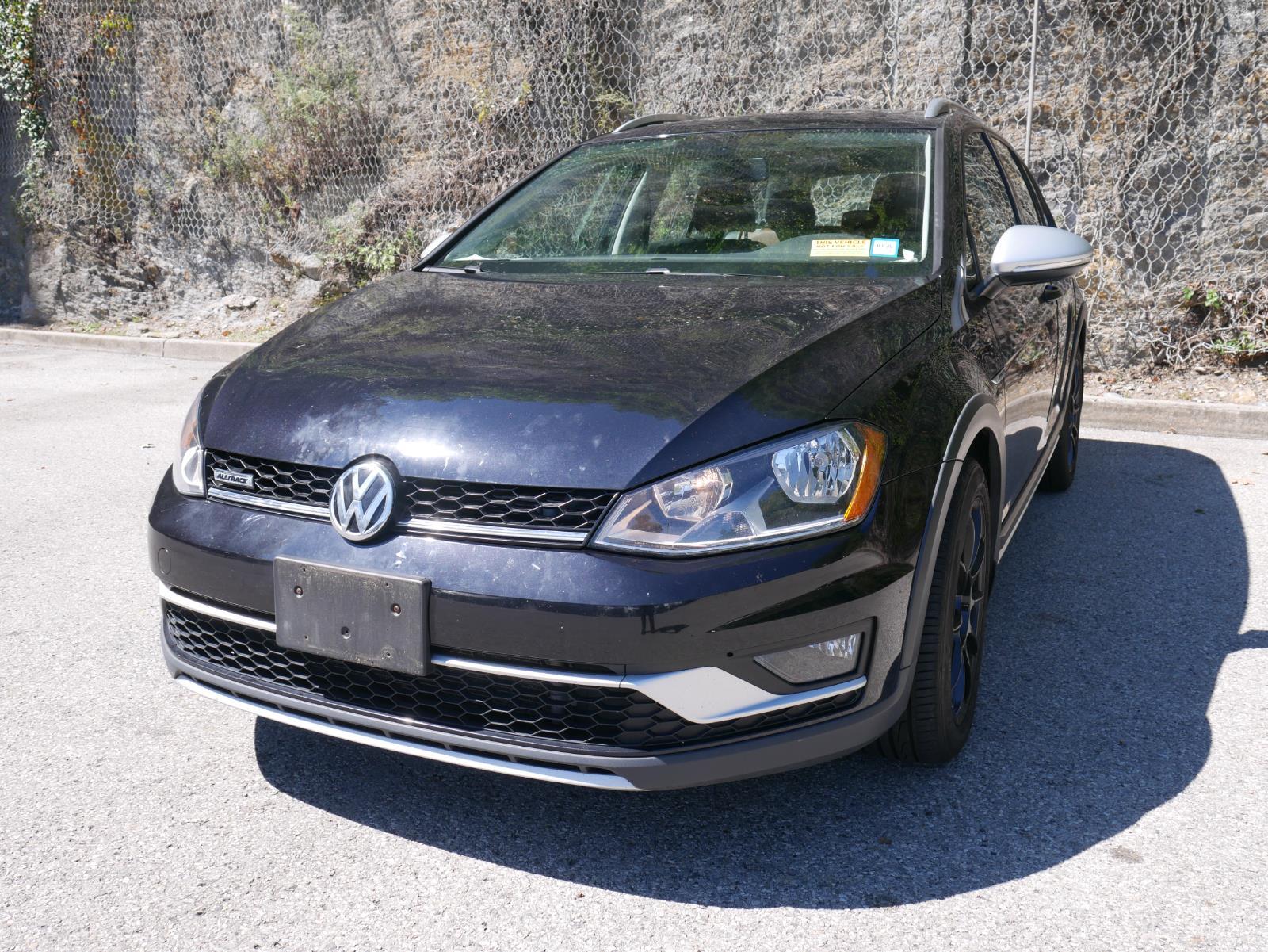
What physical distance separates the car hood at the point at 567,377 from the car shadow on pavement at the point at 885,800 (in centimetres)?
84

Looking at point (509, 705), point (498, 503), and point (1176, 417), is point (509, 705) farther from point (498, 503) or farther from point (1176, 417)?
point (1176, 417)

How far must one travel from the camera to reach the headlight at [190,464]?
2.38m

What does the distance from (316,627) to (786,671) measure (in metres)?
0.90

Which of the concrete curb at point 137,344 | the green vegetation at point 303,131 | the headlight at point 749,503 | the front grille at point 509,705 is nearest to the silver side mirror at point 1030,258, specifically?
the headlight at point 749,503

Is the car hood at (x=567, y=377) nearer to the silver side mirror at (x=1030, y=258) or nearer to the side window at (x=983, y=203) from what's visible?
the silver side mirror at (x=1030, y=258)

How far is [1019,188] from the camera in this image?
14.0 feet

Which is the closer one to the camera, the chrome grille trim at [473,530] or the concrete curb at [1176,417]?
the chrome grille trim at [473,530]

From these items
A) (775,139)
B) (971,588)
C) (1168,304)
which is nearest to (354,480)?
(971,588)

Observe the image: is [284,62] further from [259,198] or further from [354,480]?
[354,480]

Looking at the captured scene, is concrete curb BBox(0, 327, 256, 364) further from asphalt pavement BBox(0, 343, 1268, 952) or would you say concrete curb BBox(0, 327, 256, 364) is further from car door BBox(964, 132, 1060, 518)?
car door BBox(964, 132, 1060, 518)

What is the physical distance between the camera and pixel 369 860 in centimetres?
228

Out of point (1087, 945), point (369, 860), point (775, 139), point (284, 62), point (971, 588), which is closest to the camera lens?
point (1087, 945)

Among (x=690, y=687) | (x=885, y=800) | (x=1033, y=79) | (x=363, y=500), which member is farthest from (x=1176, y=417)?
(x=363, y=500)

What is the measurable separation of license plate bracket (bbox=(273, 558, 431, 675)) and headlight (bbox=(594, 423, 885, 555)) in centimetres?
38
